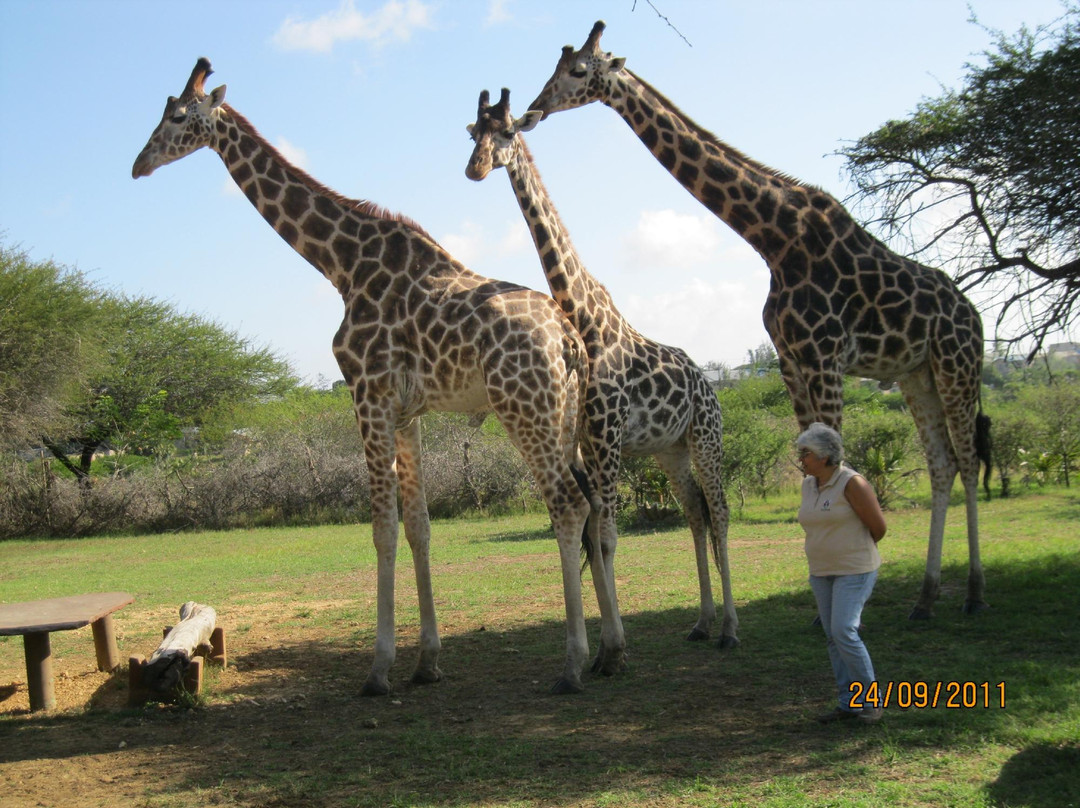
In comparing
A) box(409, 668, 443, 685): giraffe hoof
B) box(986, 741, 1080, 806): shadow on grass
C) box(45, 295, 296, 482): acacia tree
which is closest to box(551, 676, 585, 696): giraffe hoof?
box(409, 668, 443, 685): giraffe hoof

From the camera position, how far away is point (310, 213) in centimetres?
732

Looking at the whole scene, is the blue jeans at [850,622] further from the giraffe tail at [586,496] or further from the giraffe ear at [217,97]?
the giraffe ear at [217,97]

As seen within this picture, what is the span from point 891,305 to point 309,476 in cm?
1626

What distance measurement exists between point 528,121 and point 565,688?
421 cm

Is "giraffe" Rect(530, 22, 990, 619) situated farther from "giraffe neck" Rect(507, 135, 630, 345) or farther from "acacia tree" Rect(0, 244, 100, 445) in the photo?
"acacia tree" Rect(0, 244, 100, 445)

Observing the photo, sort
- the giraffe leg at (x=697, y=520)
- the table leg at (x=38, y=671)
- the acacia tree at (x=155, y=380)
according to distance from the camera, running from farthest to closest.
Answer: the acacia tree at (x=155, y=380) < the giraffe leg at (x=697, y=520) < the table leg at (x=38, y=671)

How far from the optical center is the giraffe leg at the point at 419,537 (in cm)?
691

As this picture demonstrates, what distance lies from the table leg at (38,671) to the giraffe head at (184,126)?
3.62m

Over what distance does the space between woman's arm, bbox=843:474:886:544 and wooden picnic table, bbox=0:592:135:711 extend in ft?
16.8

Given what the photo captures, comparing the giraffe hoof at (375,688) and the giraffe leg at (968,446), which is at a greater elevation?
the giraffe leg at (968,446)

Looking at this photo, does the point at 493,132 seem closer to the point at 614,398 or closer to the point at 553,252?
the point at 553,252

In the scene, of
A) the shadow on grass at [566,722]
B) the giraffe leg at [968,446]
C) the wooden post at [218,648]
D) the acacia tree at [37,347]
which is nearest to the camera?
the shadow on grass at [566,722]

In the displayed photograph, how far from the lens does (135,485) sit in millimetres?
21234

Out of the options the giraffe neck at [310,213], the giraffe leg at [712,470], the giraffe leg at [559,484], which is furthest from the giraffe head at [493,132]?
the giraffe leg at [712,470]
